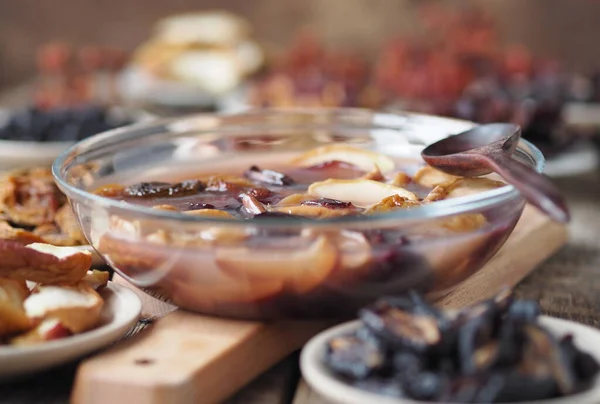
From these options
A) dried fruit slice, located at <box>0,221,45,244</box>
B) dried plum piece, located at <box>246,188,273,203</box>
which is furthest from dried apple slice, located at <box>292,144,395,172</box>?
dried fruit slice, located at <box>0,221,45,244</box>

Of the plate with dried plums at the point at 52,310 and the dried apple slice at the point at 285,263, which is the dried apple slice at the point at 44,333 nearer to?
the plate with dried plums at the point at 52,310

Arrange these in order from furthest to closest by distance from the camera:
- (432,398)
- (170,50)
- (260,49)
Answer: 1. (260,49)
2. (170,50)
3. (432,398)

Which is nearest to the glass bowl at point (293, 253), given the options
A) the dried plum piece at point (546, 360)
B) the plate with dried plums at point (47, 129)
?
the dried plum piece at point (546, 360)

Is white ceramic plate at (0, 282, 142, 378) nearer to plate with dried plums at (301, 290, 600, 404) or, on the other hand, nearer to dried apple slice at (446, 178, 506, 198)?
plate with dried plums at (301, 290, 600, 404)

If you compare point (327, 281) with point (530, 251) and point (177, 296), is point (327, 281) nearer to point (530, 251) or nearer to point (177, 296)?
point (177, 296)

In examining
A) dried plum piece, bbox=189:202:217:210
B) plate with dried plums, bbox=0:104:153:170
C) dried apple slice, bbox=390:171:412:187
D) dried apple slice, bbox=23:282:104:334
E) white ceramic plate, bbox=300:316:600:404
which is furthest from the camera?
plate with dried plums, bbox=0:104:153:170

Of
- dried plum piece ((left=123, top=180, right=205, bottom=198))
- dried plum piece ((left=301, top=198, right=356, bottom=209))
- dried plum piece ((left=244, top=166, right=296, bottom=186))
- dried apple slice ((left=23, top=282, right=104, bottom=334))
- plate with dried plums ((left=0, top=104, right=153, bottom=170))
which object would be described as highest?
dried plum piece ((left=301, top=198, right=356, bottom=209))

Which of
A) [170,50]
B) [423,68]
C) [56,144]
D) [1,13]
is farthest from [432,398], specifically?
[1,13]
